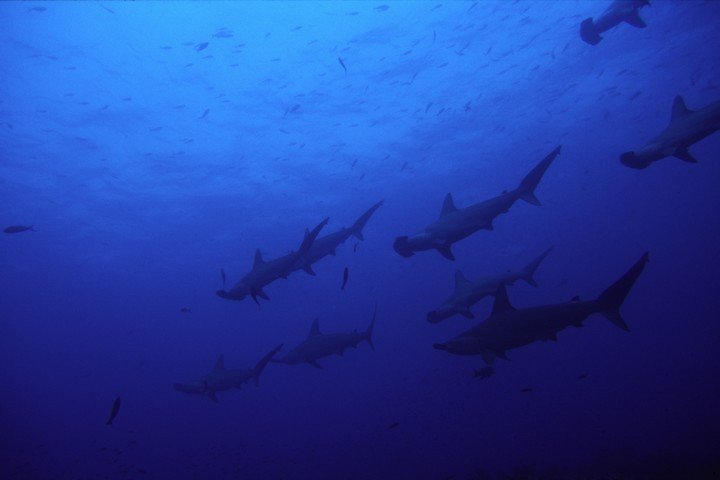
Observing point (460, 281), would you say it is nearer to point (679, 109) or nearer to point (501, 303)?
point (501, 303)

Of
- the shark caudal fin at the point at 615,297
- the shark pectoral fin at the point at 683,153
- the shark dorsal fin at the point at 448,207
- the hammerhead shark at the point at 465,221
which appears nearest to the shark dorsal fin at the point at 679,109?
the shark pectoral fin at the point at 683,153

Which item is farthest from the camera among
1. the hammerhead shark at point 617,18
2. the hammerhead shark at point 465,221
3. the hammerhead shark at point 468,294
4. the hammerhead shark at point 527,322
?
the hammerhead shark at point 617,18

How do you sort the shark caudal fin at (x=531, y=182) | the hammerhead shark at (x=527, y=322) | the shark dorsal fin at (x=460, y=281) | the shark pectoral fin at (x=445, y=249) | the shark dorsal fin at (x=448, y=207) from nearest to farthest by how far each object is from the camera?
1. the hammerhead shark at (x=527, y=322)
2. the shark caudal fin at (x=531, y=182)
3. the shark pectoral fin at (x=445, y=249)
4. the shark dorsal fin at (x=448, y=207)
5. the shark dorsal fin at (x=460, y=281)

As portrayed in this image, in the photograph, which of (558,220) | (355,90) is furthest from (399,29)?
(558,220)

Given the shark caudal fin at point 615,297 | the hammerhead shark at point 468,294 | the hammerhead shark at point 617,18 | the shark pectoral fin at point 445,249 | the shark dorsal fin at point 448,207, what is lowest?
the hammerhead shark at point 468,294

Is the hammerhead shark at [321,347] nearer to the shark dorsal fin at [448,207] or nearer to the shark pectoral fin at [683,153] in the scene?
the shark dorsal fin at [448,207]

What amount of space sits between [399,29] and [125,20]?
1040 cm

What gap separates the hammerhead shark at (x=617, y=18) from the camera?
10844mm

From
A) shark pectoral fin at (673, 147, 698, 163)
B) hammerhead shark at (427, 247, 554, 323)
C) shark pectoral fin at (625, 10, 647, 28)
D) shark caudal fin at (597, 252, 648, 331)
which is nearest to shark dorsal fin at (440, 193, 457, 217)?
hammerhead shark at (427, 247, 554, 323)

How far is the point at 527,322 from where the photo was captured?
18.6 feet

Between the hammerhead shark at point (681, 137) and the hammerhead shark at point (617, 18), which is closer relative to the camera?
the hammerhead shark at point (681, 137)

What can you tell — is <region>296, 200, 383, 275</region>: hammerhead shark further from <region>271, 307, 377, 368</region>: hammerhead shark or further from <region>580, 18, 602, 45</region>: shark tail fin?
<region>580, 18, 602, 45</region>: shark tail fin

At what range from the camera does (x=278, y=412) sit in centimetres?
6212

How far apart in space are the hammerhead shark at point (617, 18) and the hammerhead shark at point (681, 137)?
6433mm
